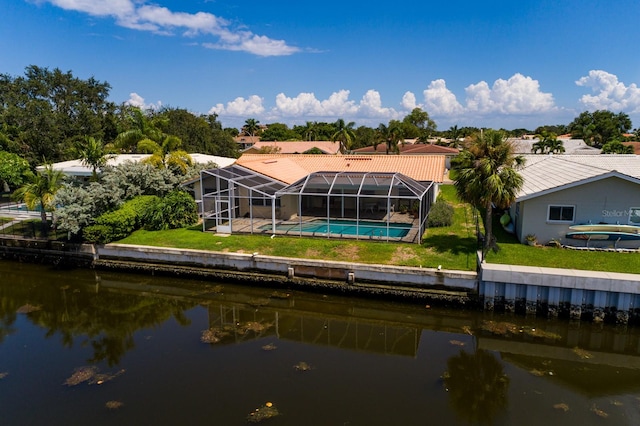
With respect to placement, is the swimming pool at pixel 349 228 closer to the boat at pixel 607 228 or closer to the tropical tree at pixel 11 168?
the boat at pixel 607 228

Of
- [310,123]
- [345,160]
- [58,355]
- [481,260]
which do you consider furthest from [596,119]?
[58,355]

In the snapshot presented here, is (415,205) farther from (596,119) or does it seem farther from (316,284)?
(596,119)

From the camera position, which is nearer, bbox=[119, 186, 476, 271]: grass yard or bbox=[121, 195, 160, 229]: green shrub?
bbox=[119, 186, 476, 271]: grass yard

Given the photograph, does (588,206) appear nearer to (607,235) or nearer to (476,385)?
(607,235)

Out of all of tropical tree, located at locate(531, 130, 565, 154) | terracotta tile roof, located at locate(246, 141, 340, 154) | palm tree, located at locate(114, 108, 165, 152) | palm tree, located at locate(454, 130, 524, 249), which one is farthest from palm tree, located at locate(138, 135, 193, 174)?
tropical tree, located at locate(531, 130, 565, 154)

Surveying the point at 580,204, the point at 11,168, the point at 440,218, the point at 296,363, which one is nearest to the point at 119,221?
the point at 296,363

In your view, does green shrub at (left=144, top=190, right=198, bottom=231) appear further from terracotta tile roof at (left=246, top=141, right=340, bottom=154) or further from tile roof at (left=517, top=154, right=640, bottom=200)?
terracotta tile roof at (left=246, top=141, right=340, bottom=154)

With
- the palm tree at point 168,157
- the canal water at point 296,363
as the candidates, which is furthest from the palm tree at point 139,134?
the canal water at point 296,363

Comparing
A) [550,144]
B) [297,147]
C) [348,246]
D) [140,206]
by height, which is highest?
[550,144]
